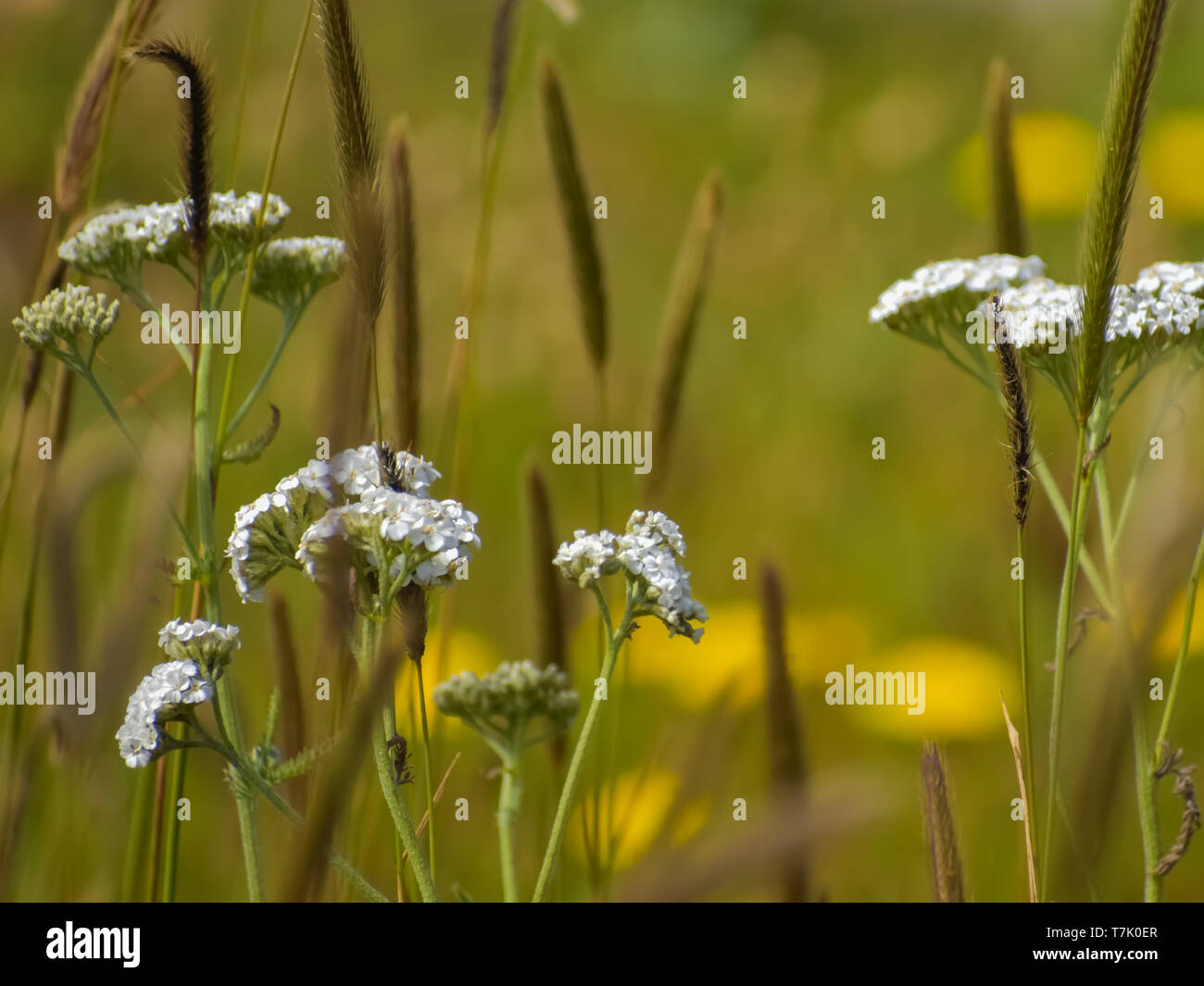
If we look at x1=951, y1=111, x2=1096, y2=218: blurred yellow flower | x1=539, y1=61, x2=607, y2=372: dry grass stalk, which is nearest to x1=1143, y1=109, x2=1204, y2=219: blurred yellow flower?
x1=951, y1=111, x2=1096, y2=218: blurred yellow flower

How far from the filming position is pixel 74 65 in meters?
6.24

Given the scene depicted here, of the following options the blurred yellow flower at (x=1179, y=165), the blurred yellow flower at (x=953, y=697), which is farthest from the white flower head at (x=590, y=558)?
the blurred yellow flower at (x=1179, y=165)

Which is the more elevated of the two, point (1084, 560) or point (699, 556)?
point (699, 556)

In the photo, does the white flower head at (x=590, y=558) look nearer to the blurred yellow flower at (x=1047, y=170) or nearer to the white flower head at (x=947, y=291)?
the white flower head at (x=947, y=291)

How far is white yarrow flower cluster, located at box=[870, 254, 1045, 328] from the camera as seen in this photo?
4.43ft

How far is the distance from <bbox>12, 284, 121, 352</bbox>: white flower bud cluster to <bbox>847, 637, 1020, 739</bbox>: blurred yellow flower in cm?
220

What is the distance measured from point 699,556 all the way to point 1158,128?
348 cm

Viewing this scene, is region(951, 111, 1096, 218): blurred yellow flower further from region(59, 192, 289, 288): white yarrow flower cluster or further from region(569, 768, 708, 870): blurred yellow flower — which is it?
region(59, 192, 289, 288): white yarrow flower cluster

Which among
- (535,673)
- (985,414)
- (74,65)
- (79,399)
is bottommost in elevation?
(535,673)

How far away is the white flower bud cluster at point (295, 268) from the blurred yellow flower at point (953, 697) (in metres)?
1.98

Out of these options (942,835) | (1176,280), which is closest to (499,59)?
(1176,280)

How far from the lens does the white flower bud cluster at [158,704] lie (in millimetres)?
896

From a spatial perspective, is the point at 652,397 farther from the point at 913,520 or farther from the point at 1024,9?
the point at 1024,9
